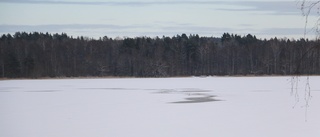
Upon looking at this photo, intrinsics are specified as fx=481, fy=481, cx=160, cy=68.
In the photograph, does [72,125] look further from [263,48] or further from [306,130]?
[263,48]

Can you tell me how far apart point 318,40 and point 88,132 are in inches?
298

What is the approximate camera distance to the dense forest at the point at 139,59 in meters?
69.7

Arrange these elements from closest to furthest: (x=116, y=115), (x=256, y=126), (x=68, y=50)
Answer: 1. (x=256, y=126)
2. (x=116, y=115)
3. (x=68, y=50)

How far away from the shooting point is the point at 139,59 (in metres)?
77.9

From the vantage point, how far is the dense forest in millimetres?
69688

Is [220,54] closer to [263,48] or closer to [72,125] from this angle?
[263,48]

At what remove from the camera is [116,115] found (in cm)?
1398

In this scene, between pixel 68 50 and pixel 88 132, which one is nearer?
pixel 88 132

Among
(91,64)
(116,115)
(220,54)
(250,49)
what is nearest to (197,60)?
(220,54)

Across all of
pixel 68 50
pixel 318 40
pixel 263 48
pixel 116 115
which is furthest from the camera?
pixel 263 48

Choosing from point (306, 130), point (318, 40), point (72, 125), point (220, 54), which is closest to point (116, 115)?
point (72, 125)

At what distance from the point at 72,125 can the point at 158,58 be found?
228ft

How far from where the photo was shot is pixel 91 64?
74750mm

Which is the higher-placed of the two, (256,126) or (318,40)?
(318,40)
